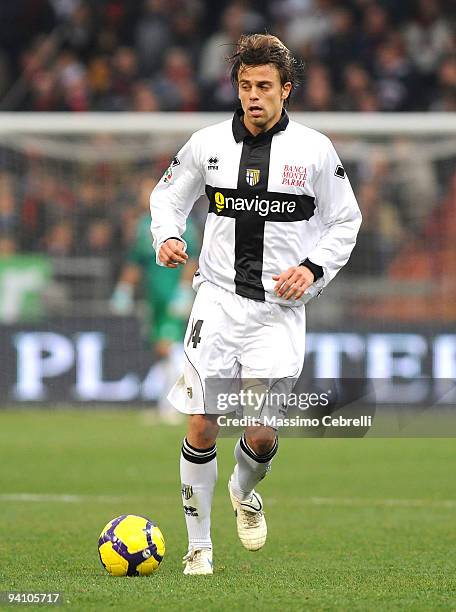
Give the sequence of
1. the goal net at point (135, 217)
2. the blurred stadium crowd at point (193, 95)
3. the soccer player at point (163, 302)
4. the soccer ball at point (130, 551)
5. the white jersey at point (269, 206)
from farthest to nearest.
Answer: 1. the blurred stadium crowd at point (193, 95)
2. the goal net at point (135, 217)
3. the soccer player at point (163, 302)
4. the white jersey at point (269, 206)
5. the soccer ball at point (130, 551)

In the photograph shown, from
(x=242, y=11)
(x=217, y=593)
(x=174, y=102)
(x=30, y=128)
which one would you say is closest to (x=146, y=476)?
(x=217, y=593)

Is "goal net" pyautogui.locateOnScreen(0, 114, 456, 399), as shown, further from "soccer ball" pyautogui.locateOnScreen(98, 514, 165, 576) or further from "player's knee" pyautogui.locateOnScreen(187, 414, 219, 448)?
"soccer ball" pyautogui.locateOnScreen(98, 514, 165, 576)

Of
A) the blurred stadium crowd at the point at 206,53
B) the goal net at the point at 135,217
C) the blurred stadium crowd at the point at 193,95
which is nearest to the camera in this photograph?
the goal net at the point at 135,217

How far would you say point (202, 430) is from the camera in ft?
19.4

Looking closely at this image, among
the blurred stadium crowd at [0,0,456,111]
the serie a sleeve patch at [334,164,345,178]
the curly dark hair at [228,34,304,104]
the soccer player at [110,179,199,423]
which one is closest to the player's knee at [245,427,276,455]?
the serie a sleeve patch at [334,164,345,178]

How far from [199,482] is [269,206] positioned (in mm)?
1283

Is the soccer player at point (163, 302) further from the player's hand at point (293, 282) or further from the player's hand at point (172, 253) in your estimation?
the player's hand at point (293, 282)

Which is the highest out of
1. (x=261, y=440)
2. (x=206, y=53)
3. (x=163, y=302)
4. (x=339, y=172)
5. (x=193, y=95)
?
(x=339, y=172)

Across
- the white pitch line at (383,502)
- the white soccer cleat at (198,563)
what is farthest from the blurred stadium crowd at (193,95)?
the white soccer cleat at (198,563)

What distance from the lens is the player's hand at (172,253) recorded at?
5.86 meters

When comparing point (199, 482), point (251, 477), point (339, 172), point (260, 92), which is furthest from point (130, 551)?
point (260, 92)

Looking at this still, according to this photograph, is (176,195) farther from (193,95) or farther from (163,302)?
(193,95)

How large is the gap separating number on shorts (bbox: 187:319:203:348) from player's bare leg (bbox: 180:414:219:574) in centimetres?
33

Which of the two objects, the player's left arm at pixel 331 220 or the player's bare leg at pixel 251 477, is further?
the player's bare leg at pixel 251 477
